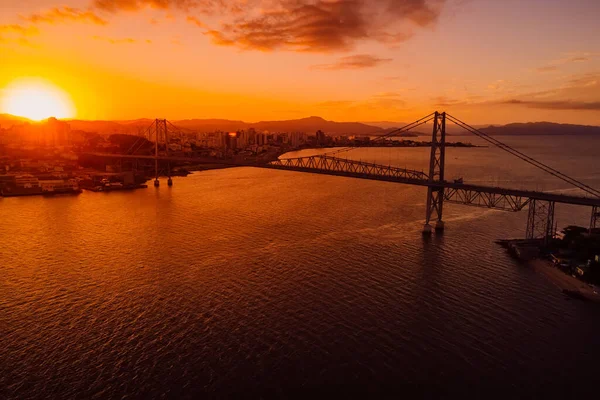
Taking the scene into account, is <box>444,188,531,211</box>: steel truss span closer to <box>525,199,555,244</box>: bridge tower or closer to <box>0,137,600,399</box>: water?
<box>525,199,555,244</box>: bridge tower

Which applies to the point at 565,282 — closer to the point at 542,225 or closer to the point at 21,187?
the point at 542,225

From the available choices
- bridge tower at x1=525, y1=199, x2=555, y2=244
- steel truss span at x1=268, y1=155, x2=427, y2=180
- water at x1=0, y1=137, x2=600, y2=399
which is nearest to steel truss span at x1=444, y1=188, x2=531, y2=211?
bridge tower at x1=525, y1=199, x2=555, y2=244

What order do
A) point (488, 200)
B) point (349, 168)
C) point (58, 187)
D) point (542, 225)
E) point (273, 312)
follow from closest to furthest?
point (273, 312), point (542, 225), point (488, 200), point (349, 168), point (58, 187)

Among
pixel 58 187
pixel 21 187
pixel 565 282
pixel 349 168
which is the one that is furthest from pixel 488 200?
pixel 21 187

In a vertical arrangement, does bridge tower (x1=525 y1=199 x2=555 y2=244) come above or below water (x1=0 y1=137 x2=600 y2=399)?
above

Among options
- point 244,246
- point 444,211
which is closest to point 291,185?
point 444,211

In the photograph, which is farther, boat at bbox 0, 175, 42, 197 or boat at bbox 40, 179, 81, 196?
boat at bbox 40, 179, 81, 196

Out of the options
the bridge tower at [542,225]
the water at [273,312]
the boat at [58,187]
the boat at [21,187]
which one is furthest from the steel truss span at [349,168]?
the boat at [21,187]

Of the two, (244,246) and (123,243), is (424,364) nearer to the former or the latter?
(244,246)
